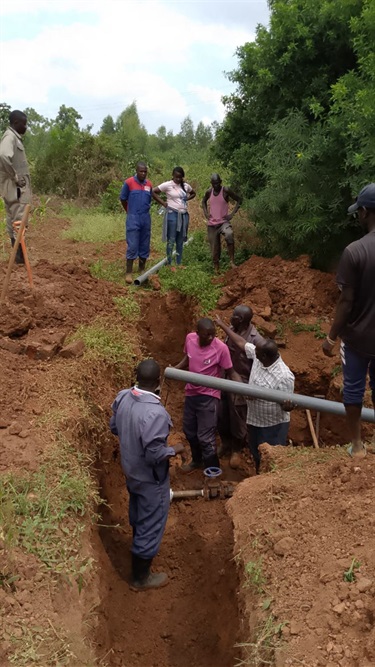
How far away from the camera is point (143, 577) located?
5.16 meters

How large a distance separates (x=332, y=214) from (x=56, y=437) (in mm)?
5209

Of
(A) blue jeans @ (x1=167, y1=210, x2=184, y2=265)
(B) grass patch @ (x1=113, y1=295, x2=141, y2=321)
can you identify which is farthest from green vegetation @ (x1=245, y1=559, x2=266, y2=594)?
(A) blue jeans @ (x1=167, y1=210, x2=184, y2=265)

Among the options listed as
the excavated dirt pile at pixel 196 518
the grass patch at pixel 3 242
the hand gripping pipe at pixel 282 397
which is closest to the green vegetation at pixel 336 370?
the excavated dirt pile at pixel 196 518

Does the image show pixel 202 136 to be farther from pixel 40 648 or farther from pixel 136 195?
pixel 40 648

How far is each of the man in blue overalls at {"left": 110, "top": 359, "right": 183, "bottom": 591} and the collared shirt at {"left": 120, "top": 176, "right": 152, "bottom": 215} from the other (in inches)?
195

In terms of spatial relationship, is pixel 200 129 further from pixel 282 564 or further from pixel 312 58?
pixel 282 564

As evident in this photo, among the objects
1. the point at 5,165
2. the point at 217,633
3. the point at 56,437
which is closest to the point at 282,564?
the point at 217,633

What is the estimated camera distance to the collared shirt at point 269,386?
5391 millimetres

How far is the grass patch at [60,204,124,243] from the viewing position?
500 inches

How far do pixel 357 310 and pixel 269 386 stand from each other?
1631 mm

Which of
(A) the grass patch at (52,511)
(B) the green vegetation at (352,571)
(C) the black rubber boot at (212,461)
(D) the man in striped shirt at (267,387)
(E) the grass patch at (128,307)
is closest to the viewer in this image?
(B) the green vegetation at (352,571)

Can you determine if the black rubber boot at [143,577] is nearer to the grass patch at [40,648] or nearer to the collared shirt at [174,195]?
the grass patch at [40,648]

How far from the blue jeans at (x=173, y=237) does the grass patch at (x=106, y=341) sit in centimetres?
275

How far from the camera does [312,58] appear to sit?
29.1 feet
